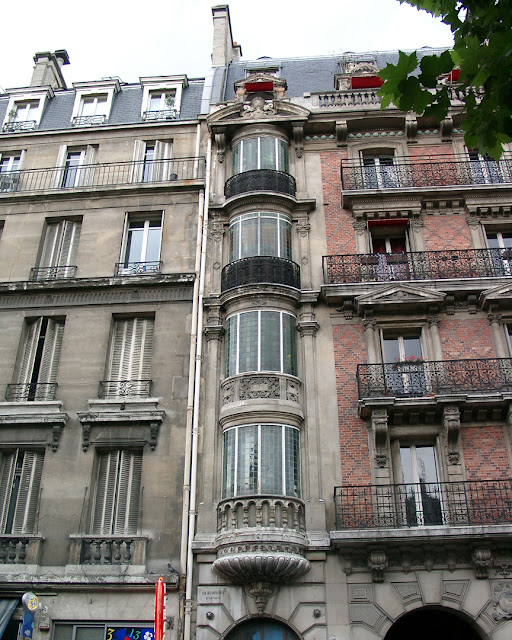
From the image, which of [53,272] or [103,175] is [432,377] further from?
[103,175]

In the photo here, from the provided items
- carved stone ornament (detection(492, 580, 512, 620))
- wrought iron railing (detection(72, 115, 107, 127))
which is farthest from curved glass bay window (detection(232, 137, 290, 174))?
carved stone ornament (detection(492, 580, 512, 620))

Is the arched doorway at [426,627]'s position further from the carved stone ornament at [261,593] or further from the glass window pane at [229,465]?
the glass window pane at [229,465]

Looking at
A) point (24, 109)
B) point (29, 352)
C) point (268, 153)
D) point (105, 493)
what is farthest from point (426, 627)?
point (24, 109)

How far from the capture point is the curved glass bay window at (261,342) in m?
17.6

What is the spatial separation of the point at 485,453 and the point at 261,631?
6854mm

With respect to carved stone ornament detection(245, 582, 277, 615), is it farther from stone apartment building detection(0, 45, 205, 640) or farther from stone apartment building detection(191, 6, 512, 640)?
stone apartment building detection(0, 45, 205, 640)

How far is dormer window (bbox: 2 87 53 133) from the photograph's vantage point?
81.1 feet

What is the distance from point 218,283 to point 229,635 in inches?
374

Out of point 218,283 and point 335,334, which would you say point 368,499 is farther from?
point 218,283

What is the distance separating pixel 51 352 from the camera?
19.1m

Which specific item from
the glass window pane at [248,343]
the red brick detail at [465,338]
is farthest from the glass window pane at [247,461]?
the red brick detail at [465,338]

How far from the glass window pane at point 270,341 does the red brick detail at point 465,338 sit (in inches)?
176

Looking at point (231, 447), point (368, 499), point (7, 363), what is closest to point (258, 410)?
point (231, 447)

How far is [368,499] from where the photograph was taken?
1596 centimetres
